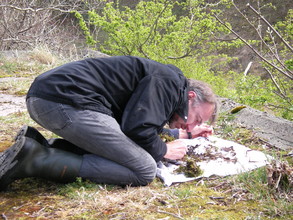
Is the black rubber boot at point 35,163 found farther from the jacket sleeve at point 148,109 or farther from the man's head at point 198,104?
the man's head at point 198,104

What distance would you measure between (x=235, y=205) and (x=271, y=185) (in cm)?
28

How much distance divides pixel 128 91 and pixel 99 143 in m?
0.44

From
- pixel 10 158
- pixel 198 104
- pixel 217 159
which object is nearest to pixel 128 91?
pixel 198 104

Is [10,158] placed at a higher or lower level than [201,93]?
lower

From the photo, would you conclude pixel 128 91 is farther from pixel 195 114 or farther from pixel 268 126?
pixel 268 126

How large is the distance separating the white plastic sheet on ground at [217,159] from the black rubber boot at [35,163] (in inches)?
27.3

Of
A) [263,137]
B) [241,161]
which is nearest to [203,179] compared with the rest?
[241,161]

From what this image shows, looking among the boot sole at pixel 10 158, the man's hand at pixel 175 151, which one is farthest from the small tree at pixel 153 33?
the boot sole at pixel 10 158

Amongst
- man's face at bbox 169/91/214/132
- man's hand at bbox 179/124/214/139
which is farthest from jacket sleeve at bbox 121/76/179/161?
man's hand at bbox 179/124/214/139

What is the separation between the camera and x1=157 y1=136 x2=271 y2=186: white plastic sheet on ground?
2658 millimetres

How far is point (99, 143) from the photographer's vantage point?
2404 millimetres

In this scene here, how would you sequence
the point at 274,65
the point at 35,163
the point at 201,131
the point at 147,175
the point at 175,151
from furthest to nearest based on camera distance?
the point at 274,65 < the point at 201,131 < the point at 175,151 < the point at 147,175 < the point at 35,163

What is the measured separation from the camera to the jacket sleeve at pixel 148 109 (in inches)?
92.2

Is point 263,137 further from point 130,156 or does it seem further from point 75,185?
point 75,185
